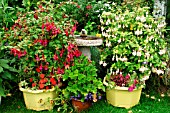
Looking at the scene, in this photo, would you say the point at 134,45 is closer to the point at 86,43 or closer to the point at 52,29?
the point at 86,43

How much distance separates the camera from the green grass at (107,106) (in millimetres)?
4391

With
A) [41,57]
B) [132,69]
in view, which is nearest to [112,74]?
[132,69]

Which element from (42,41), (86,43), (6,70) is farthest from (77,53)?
(6,70)

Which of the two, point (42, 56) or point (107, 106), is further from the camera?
point (107, 106)

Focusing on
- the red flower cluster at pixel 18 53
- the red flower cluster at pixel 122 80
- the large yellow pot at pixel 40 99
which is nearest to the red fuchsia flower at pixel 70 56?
the large yellow pot at pixel 40 99

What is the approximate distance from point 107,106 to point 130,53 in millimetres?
798

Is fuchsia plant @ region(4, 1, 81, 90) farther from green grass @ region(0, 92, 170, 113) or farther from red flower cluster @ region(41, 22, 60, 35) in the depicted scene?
green grass @ region(0, 92, 170, 113)

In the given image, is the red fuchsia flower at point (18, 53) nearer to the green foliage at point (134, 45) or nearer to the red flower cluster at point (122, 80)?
the green foliage at point (134, 45)

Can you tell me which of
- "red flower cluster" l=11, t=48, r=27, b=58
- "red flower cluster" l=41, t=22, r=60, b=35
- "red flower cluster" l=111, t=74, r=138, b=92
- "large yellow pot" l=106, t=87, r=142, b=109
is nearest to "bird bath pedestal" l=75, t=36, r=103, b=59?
"red flower cluster" l=41, t=22, r=60, b=35

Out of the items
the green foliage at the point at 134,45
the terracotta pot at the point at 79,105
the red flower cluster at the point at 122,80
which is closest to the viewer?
the terracotta pot at the point at 79,105

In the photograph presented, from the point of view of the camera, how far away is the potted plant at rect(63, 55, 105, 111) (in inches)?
163

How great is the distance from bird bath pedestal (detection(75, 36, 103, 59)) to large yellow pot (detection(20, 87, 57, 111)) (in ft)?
2.43

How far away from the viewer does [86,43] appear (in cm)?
445

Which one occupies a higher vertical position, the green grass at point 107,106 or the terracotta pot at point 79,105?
the terracotta pot at point 79,105
